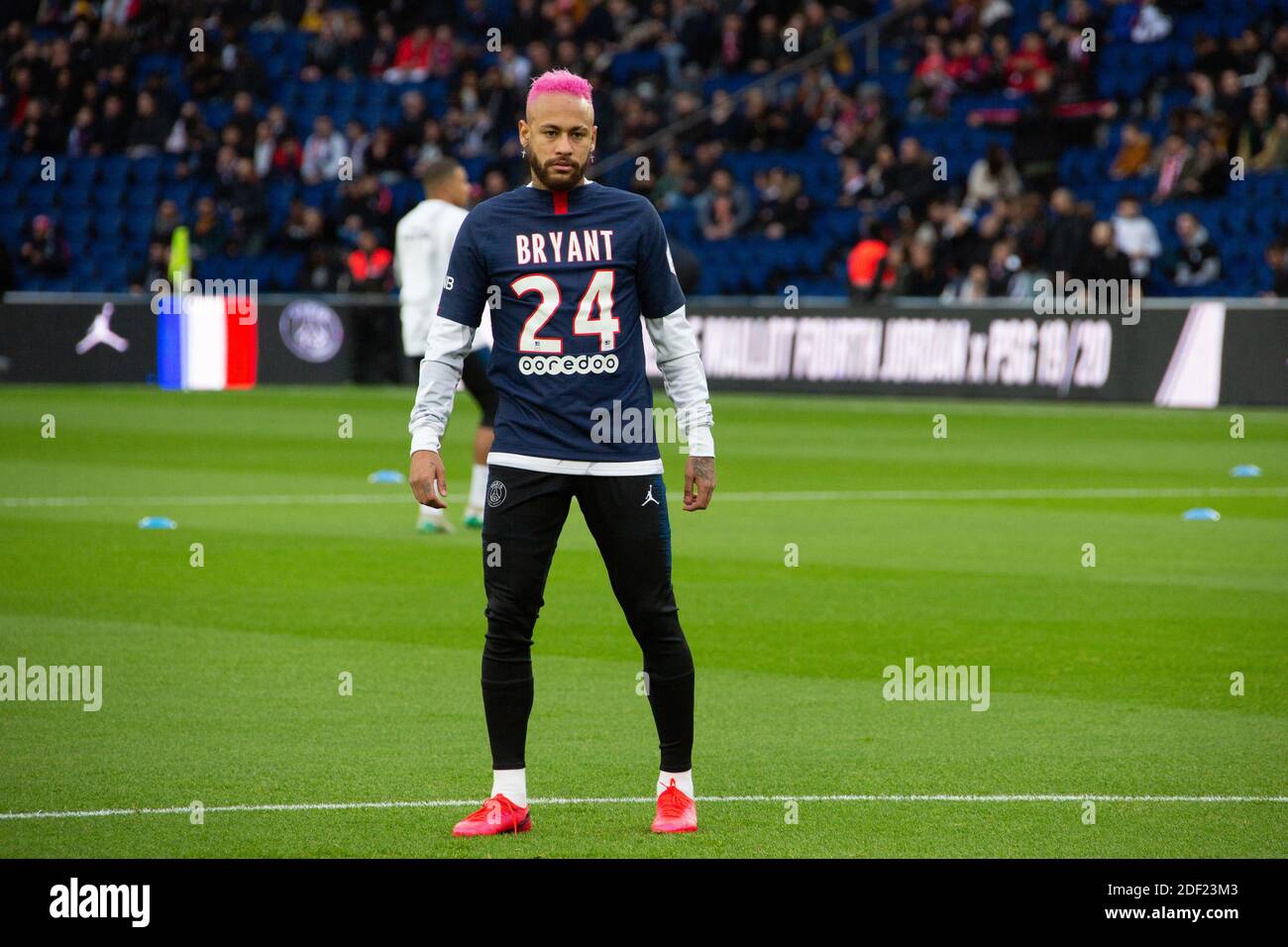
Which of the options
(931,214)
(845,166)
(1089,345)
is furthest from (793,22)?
(1089,345)

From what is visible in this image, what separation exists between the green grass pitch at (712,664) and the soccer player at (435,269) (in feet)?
2.45

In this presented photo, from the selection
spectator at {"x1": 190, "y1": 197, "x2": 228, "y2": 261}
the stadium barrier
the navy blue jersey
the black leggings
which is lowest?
the black leggings

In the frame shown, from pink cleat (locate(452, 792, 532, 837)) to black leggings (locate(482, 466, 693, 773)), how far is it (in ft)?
0.39

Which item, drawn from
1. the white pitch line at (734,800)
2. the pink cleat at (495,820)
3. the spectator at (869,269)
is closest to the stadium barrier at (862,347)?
the spectator at (869,269)

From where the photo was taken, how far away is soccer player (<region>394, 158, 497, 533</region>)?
13.9 metres

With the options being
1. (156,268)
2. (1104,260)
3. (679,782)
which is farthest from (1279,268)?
(679,782)

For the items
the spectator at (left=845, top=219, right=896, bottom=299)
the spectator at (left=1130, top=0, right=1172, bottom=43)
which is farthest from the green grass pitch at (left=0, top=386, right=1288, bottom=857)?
the spectator at (left=1130, top=0, right=1172, bottom=43)

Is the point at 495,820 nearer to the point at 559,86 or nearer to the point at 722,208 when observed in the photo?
the point at 559,86

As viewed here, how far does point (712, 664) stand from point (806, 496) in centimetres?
726

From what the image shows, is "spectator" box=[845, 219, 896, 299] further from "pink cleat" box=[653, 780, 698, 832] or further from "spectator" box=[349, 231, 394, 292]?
"pink cleat" box=[653, 780, 698, 832]

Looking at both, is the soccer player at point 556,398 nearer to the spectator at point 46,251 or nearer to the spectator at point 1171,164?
the spectator at point 1171,164

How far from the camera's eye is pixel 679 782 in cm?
639

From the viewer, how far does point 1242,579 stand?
1205cm

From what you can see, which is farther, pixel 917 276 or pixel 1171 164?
pixel 917 276
